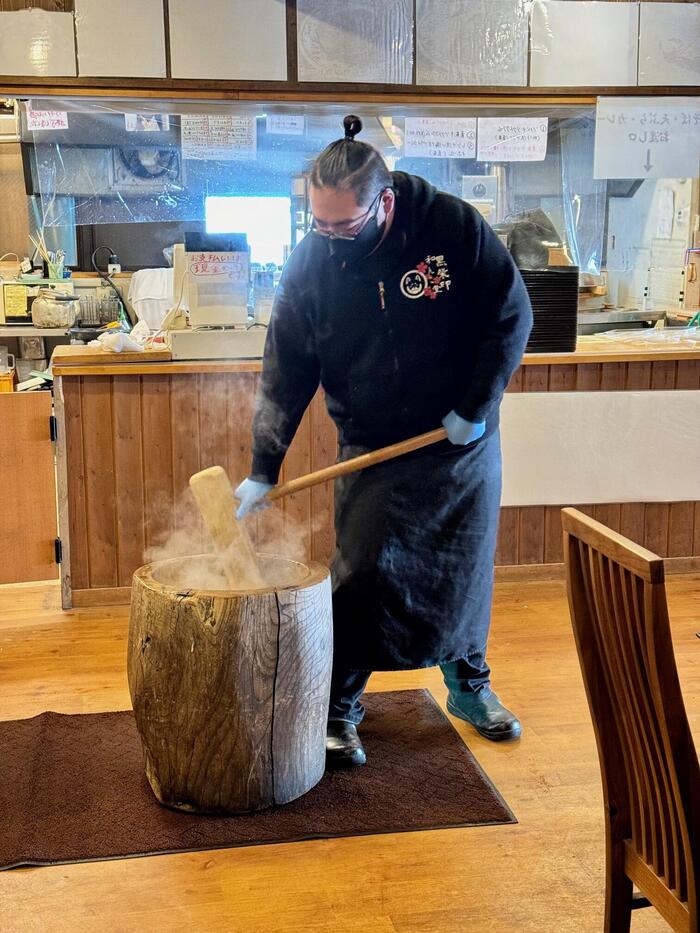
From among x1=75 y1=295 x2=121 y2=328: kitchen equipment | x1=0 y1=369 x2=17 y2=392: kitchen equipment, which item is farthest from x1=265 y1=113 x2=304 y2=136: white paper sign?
x1=0 y1=369 x2=17 y2=392: kitchen equipment

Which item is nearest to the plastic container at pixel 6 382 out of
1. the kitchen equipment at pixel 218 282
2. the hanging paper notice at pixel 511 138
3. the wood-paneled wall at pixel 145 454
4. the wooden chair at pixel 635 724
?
the wood-paneled wall at pixel 145 454

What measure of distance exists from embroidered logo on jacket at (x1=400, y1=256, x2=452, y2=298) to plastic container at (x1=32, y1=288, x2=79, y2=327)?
3.67 metres

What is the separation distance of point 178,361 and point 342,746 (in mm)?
1735

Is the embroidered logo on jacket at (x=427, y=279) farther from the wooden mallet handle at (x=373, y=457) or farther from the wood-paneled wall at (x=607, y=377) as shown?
Result: the wood-paneled wall at (x=607, y=377)

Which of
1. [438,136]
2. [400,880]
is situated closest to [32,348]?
[438,136]

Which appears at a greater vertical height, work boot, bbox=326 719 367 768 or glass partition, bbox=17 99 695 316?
glass partition, bbox=17 99 695 316

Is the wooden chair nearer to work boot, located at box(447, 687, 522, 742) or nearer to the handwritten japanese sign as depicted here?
work boot, located at box(447, 687, 522, 742)

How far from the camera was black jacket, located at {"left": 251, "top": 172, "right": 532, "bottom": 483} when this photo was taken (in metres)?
2.62

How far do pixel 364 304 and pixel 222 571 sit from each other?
76 cm

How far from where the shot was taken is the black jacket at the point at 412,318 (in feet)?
8.60

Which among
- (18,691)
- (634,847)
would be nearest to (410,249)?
(634,847)

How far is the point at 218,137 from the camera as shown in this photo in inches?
185

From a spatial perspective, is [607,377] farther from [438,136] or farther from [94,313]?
[94,313]

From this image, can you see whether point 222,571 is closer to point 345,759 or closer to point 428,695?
point 345,759
